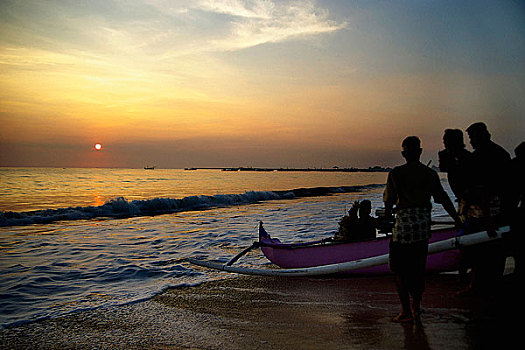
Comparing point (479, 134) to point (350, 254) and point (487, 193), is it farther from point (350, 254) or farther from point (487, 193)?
point (350, 254)

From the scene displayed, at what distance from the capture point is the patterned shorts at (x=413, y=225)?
4164 millimetres

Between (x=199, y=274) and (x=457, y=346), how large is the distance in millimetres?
5434

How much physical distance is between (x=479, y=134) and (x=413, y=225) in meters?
1.86

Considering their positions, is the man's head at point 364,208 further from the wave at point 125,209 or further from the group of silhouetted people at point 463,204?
the wave at point 125,209

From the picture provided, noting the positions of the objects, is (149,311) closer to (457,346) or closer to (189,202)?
(457,346)

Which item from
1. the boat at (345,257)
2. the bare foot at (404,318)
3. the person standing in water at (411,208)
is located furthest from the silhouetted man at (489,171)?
the bare foot at (404,318)

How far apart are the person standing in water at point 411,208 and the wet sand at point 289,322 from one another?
68 cm

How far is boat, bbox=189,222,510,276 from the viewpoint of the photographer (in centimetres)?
573

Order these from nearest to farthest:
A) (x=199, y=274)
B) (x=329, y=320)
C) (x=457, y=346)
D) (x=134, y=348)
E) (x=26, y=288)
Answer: (x=457, y=346), (x=134, y=348), (x=329, y=320), (x=26, y=288), (x=199, y=274)

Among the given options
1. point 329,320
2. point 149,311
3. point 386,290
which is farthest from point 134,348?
point 386,290

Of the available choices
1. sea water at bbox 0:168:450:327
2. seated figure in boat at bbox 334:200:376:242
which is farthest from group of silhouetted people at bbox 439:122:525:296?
sea water at bbox 0:168:450:327

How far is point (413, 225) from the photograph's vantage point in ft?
13.7

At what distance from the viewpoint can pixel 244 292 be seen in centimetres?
668

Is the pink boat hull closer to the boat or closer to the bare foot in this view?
the boat
